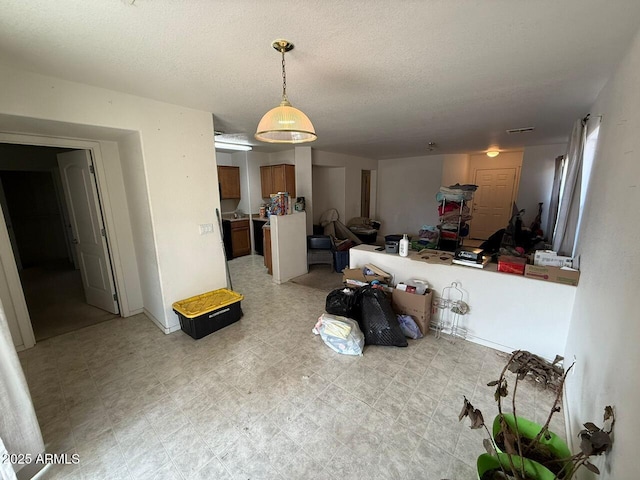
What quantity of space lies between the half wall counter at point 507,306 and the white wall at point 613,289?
0.55 ft

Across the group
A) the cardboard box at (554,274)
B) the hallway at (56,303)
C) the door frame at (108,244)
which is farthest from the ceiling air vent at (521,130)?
the hallway at (56,303)

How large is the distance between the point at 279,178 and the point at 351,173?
2.08 meters

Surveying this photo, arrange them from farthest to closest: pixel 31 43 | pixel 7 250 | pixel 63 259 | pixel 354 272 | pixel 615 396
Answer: pixel 63 259
pixel 354 272
pixel 7 250
pixel 31 43
pixel 615 396

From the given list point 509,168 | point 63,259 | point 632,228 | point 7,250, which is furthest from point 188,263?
point 509,168

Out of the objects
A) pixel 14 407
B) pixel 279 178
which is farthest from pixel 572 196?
pixel 279 178

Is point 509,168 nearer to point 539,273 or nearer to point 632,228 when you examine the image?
point 539,273

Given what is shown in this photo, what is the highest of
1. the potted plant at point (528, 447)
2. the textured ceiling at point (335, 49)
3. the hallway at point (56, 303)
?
the textured ceiling at point (335, 49)

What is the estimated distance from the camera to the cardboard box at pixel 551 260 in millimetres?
2234

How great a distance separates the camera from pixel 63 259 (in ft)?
19.0

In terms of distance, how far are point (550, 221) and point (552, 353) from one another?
2846 mm

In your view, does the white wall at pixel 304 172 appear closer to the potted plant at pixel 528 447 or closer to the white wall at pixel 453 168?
the white wall at pixel 453 168

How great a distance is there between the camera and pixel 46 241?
18.5 ft

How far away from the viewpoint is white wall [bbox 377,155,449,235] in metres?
6.98

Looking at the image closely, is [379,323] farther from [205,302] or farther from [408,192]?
[408,192]
